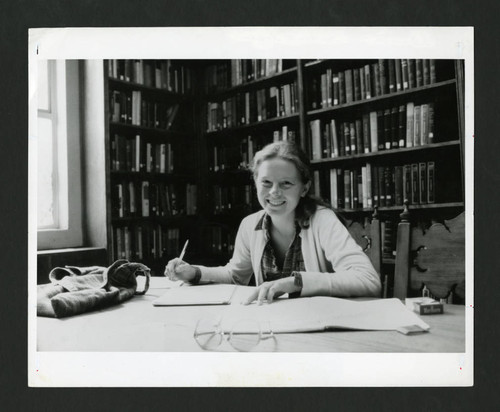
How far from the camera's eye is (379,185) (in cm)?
124

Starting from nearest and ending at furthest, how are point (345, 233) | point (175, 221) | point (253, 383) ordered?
point (253, 383), point (345, 233), point (175, 221)

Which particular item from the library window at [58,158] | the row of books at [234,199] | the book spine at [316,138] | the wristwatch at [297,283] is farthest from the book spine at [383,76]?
the library window at [58,158]

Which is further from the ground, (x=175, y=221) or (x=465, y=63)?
(x=465, y=63)

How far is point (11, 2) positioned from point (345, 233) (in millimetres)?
1111

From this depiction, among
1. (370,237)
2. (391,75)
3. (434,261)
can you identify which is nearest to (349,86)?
(391,75)

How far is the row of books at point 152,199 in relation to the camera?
49.5 inches

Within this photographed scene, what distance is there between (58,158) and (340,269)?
89 cm

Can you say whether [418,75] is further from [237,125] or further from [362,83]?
[237,125]

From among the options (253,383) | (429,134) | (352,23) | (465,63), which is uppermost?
(352,23)

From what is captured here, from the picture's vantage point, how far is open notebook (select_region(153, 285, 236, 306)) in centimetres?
95

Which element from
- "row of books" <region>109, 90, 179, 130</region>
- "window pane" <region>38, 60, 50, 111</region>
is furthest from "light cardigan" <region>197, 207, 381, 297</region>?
"window pane" <region>38, 60, 50, 111</region>

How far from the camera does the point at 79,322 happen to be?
2.89 ft

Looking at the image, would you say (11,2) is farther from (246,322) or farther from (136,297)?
(246,322)

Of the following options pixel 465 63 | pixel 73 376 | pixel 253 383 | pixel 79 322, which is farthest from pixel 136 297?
pixel 465 63
